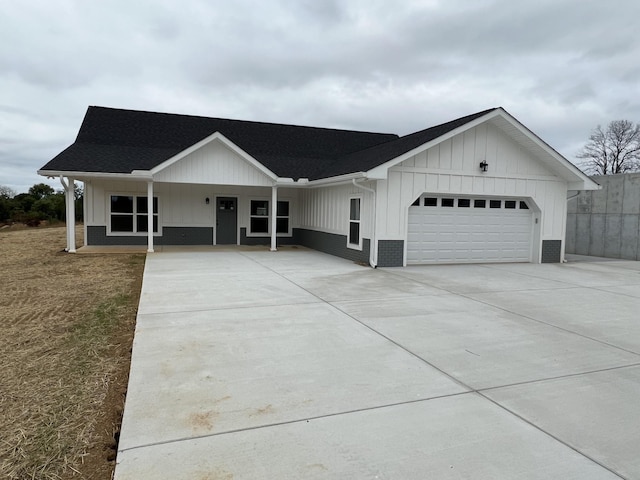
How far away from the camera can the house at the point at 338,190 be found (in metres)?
12.4

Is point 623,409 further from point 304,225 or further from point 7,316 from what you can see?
point 304,225

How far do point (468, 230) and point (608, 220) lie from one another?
23.8 feet

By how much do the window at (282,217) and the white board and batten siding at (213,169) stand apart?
10.00 ft

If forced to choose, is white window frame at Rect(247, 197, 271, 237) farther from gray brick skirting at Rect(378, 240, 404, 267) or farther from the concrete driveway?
the concrete driveway

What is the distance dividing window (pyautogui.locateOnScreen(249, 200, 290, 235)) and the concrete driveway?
997cm

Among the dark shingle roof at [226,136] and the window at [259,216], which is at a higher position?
the dark shingle roof at [226,136]

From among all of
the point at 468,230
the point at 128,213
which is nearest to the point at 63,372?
the point at 468,230

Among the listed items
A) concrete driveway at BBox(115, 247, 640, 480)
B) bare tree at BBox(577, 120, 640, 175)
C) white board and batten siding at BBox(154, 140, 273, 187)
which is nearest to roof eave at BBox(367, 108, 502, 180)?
concrete driveway at BBox(115, 247, 640, 480)

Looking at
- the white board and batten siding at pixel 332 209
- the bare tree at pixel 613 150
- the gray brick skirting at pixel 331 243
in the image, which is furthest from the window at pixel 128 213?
the bare tree at pixel 613 150

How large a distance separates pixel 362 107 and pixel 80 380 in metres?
24.6

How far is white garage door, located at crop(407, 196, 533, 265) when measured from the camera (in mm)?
12914

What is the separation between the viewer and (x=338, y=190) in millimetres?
14672

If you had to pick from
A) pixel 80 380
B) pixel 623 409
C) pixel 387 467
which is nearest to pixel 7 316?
pixel 80 380

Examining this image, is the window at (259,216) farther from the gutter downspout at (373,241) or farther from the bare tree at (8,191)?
the bare tree at (8,191)
